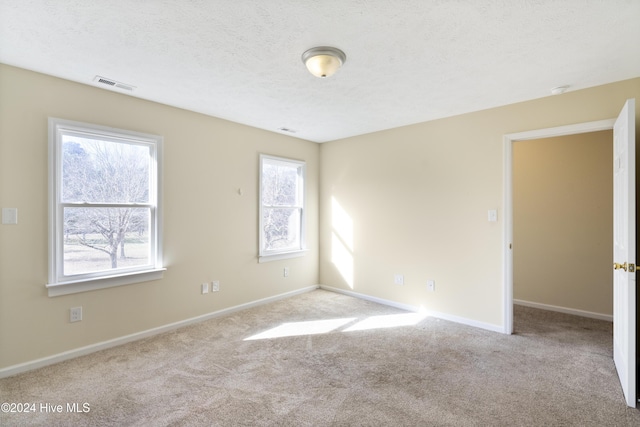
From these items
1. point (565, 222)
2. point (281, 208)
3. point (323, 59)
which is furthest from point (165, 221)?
point (565, 222)

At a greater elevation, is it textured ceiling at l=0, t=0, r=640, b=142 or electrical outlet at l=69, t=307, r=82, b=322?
textured ceiling at l=0, t=0, r=640, b=142

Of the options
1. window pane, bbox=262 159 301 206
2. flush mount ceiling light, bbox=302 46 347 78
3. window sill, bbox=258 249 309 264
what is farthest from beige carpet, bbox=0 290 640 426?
flush mount ceiling light, bbox=302 46 347 78

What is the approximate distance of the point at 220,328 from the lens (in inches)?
139

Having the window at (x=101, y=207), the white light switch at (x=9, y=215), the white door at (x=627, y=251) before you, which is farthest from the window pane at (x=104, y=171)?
the white door at (x=627, y=251)

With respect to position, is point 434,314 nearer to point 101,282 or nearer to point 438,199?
point 438,199

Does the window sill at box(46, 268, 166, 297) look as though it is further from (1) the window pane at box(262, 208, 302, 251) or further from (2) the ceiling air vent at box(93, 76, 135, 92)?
(2) the ceiling air vent at box(93, 76, 135, 92)

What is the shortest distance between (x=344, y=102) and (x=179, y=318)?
10.2 feet

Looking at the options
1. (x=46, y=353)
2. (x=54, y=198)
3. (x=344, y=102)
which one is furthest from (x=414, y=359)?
(x=54, y=198)

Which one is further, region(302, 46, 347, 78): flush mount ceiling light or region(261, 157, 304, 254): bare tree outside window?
region(261, 157, 304, 254): bare tree outside window

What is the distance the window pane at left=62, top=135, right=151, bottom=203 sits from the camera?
282 centimetres

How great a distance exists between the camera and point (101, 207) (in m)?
2.99

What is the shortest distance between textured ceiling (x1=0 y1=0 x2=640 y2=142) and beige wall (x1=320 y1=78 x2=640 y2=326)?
29cm

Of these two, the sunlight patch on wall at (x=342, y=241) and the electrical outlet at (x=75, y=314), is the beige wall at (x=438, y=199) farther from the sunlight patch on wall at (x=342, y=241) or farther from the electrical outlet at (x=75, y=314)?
the electrical outlet at (x=75, y=314)

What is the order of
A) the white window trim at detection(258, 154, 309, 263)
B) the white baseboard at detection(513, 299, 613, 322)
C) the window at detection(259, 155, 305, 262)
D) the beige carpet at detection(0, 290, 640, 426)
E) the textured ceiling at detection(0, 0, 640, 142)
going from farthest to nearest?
the window at detection(259, 155, 305, 262) < the white window trim at detection(258, 154, 309, 263) < the white baseboard at detection(513, 299, 613, 322) < the beige carpet at detection(0, 290, 640, 426) < the textured ceiling at detection(0, 0, 640, 142)
